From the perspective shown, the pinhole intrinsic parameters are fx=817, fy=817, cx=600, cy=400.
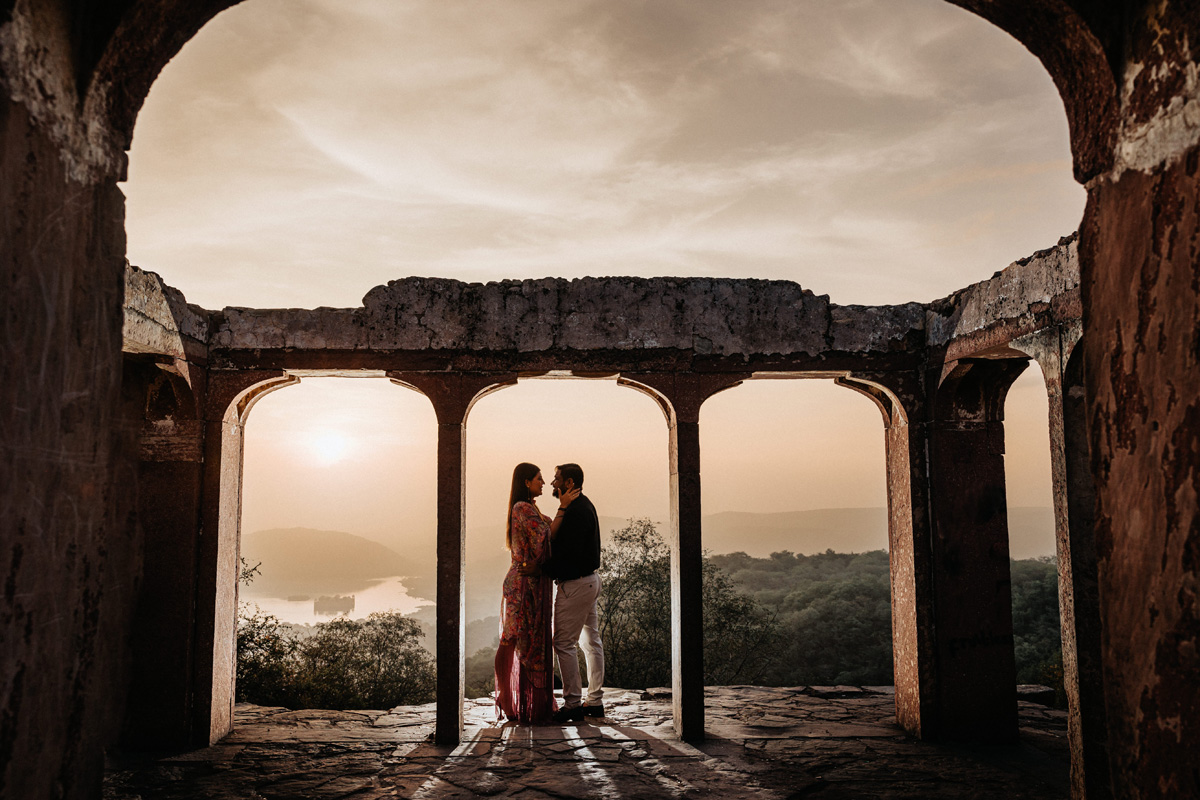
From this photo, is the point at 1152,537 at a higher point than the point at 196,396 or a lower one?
lower

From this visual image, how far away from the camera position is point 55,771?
174cm

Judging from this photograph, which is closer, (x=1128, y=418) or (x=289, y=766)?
(x=1128, y=418)

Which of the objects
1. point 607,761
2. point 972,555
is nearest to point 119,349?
point 607,761

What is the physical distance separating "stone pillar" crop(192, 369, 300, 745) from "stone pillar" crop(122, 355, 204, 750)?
7cm

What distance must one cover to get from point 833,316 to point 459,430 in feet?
10.3

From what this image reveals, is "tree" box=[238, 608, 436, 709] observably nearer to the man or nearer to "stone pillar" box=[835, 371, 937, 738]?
the man

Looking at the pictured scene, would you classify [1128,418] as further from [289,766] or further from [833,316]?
[289,766]

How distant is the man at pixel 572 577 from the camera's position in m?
6.64

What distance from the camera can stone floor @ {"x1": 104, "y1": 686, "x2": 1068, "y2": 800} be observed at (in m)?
4.99

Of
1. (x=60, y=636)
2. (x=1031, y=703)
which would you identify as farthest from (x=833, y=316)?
(x=60, y=636)

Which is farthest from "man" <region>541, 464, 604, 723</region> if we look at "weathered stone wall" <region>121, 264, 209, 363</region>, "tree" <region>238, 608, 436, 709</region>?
"tree" <region>238, 608, 436, 709</region>

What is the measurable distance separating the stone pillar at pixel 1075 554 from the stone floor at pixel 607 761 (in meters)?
0.62

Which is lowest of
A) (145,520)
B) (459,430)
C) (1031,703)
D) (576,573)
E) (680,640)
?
(1031,703)

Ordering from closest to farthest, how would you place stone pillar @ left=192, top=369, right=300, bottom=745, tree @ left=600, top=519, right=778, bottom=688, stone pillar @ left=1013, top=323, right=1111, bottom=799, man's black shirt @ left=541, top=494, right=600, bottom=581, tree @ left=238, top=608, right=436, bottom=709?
stone pillar @ left=1013, top=323, right=1111, bottom=799
stone pillar @ left=192, top=369, right=300, bottom=745
man's black shirt @ left=541, top=494, right=600, bottom=581
tree @ left=238, top=608, right=436, bottom=709
tree @ left=600, top=519, right=778, bottom=688
